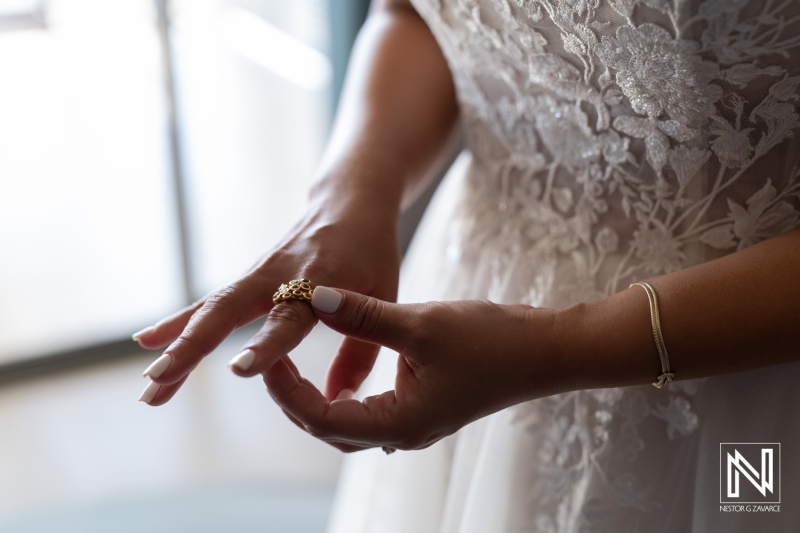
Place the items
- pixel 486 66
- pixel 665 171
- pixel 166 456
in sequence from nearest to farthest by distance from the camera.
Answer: pixel 665 171 → pixel 486 66 → pixel 166 456

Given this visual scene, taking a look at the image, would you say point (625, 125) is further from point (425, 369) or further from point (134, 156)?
point (134, 156)

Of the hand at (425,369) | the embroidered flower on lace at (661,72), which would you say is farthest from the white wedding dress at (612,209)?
the hand at (425,369)

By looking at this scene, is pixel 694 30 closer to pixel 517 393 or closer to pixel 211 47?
pixel 517 393

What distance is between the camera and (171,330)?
72cm

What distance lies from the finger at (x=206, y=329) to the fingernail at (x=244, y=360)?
65mm

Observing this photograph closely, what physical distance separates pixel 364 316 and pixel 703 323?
0.27 m

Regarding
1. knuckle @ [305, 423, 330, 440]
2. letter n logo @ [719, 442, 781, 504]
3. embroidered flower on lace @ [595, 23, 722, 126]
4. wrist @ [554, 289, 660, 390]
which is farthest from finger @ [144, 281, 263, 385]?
letter n logo @ [719, 442, 781, 504]

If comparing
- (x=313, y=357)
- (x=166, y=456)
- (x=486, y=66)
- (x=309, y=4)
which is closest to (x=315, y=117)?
(x=309, y=4)

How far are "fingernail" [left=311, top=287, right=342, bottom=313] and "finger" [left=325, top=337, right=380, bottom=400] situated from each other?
4.7 inches

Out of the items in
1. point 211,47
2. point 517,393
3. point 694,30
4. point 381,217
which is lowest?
point 517,393

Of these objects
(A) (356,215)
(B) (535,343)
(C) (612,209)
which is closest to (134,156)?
(A) (356,215)

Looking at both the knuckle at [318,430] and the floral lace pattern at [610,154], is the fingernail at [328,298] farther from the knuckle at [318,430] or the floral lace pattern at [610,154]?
the floral lace pattern at [610,154]

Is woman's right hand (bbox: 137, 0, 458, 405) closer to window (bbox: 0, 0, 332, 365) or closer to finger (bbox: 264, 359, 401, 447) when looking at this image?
finger (bbox: 264, 359, 401, 447)

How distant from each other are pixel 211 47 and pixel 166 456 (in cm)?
152
